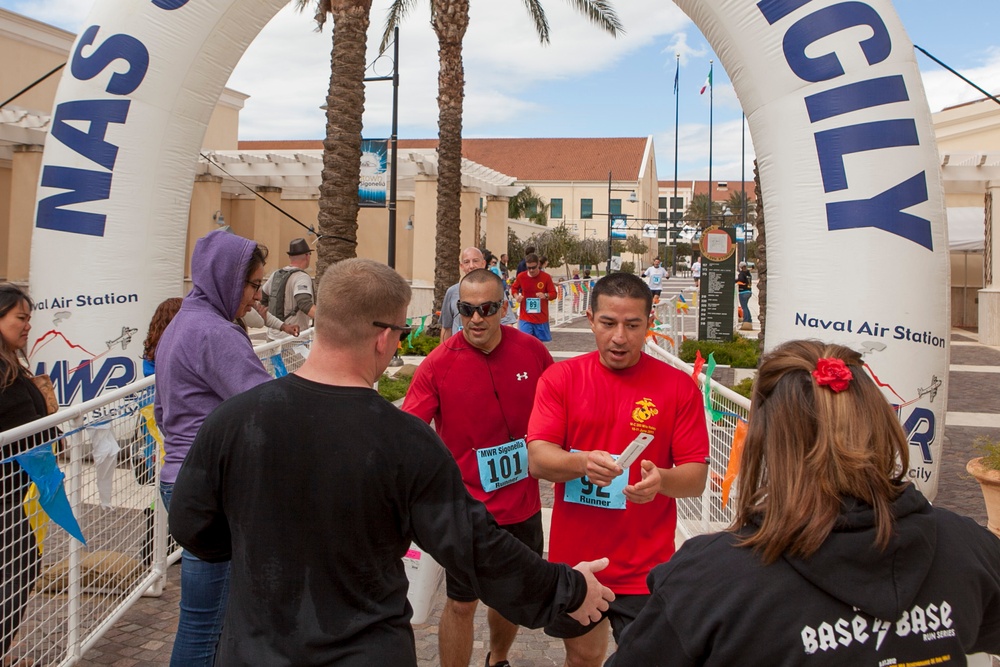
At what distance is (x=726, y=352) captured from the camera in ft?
49.1

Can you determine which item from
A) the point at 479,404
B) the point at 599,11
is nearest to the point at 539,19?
the point at 599,11

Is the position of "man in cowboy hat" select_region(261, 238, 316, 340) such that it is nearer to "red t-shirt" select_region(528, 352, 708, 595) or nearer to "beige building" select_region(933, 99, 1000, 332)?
"red t-shirt" select_region(528, 352, 708, 595)

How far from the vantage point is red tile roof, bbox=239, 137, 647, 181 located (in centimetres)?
7812

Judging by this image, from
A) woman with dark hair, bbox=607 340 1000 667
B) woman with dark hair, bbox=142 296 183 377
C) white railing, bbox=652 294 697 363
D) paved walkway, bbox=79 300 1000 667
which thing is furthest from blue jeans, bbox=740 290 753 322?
woman with dark hair, bbox=607 340 1000 667

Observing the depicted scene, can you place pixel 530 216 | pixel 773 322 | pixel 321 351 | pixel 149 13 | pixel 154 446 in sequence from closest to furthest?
pixel 321 351 < pixel 154 446 < pixel 773 322 < pixel 149 13 < pixel 530 216

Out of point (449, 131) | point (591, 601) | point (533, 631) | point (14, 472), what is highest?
point (449, 131)

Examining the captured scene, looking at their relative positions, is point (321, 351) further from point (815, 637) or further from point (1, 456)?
point (1, 456)

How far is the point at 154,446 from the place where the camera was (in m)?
4.72

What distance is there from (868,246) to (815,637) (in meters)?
4.65

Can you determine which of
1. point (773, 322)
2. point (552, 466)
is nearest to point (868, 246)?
point (773, 322)

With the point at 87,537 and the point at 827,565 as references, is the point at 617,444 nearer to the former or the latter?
the point at 827,565

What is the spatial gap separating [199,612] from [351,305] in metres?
1.39

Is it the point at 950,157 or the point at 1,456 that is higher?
the point at 950,157

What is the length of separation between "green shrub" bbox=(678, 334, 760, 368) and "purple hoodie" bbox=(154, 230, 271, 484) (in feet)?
38.3
